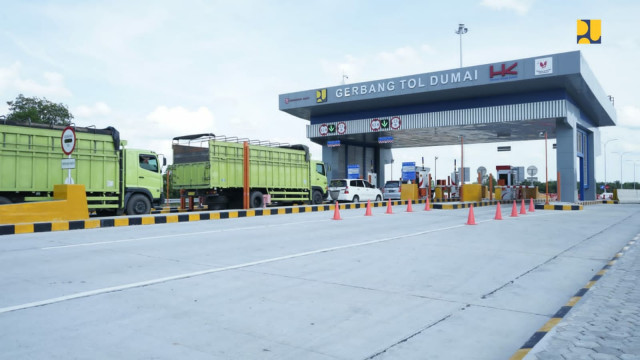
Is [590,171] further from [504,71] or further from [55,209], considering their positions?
[55,209]

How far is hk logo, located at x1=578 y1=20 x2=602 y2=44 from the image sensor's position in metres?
23.3

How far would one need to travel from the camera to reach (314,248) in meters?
8.27

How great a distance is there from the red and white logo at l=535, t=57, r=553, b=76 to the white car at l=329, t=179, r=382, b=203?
35.7 feet

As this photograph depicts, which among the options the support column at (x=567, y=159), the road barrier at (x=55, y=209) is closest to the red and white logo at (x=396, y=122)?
the support column at (x=567, y=159)

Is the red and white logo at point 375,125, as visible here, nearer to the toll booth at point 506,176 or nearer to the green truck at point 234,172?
the toll booth at point 506,176

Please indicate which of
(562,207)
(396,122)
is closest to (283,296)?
(562,207)

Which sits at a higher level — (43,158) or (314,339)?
(43,158)

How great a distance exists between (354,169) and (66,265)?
3058cm

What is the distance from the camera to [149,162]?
1658 cm

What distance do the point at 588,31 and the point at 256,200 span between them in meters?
18.3

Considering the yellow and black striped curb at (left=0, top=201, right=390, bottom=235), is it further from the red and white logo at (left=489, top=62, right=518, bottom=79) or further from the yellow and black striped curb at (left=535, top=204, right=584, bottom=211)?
the red and white logo at (left=489, top=62, right=518, bottom=79)

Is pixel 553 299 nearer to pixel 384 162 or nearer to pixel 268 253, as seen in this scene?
pixel 268 253

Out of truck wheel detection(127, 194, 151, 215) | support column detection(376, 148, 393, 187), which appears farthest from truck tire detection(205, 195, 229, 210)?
support column detection(376, 148, 393, 187)

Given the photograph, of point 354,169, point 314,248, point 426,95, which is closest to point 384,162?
point 354,169
